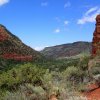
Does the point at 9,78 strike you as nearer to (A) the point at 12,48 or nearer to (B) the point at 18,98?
(B) the point at 18,98

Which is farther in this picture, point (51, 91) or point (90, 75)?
point (90, 75)

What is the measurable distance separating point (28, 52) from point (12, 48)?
13.3 m

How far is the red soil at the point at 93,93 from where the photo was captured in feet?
73.6

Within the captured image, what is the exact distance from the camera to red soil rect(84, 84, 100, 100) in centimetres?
2245

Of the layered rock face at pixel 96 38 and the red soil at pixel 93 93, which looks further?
the layered rock face at pixel 96 38

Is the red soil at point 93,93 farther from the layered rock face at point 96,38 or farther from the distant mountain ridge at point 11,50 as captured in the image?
the distant mountain ridge at point 11,50

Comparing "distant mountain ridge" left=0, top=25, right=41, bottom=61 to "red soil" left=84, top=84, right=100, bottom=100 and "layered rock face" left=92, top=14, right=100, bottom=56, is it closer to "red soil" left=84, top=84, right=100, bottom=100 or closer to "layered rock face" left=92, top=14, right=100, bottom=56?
"layered rock face" left=92, top=14, right=100, bottom=56

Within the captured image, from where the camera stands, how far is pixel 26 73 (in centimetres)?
1977

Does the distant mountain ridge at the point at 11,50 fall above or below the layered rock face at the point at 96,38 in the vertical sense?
above

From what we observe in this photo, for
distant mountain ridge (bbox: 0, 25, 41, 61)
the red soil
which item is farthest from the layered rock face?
distant mountain ridge (bbox: 0, 25, 41, 61)

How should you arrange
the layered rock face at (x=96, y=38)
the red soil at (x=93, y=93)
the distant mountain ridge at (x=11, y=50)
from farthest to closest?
the distant mountain ridge at (x=11, y=50) → the layered rock face at (x=96, y=38) → the red soil at (x=93, y=93)

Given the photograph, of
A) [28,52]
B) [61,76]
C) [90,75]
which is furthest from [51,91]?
[28,52]

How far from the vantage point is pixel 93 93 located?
24.3m

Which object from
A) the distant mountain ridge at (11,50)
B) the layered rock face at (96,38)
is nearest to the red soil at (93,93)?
the layered rock face at (96,38)
